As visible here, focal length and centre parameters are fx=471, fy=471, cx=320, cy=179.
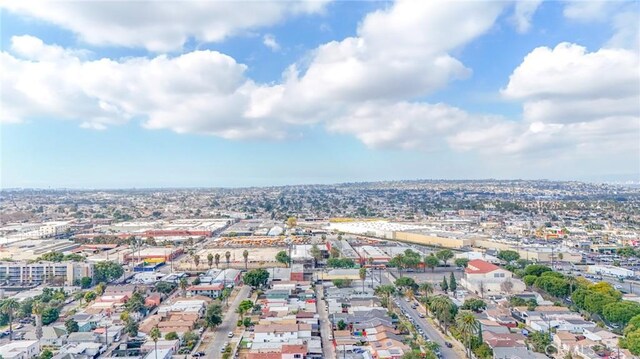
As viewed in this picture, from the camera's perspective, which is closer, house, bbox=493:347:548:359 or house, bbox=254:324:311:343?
house, bbox=493:347:548:359

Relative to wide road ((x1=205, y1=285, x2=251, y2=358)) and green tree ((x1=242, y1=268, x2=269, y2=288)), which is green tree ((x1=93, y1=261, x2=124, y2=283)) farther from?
wide road ((x1=205, y1=285, x2=251, y2=358))

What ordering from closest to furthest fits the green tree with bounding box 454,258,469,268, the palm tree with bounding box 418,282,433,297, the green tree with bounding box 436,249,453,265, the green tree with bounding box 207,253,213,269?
the palm tree with bounding box 418,282,433,297, the green tree with bounding box 207,253,213,269, the green tree with bounding box 454,258,469,268, the green tree with bounding box 436,249,453,265

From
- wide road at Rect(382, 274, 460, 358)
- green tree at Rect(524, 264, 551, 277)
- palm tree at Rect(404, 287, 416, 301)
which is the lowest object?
wide road at Rect(382, 274, 460, 358)

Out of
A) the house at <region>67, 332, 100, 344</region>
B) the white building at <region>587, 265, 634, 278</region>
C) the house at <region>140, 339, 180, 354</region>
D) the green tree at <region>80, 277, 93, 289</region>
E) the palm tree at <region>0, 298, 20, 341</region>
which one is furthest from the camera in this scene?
the white building at <region>587, 265, 634, 278</region>

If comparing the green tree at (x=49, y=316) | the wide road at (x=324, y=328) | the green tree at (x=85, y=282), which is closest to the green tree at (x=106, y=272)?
the green tree at (x=85, y=282)

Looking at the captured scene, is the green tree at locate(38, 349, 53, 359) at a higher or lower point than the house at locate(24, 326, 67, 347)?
higher

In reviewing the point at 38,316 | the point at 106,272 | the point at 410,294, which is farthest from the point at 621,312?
the point at 106,272

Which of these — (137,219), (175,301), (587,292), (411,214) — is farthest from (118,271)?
(411,214)

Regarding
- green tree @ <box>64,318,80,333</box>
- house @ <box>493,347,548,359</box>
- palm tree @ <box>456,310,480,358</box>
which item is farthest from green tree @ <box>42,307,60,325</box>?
house @ <box>493,347,548,359</box>
